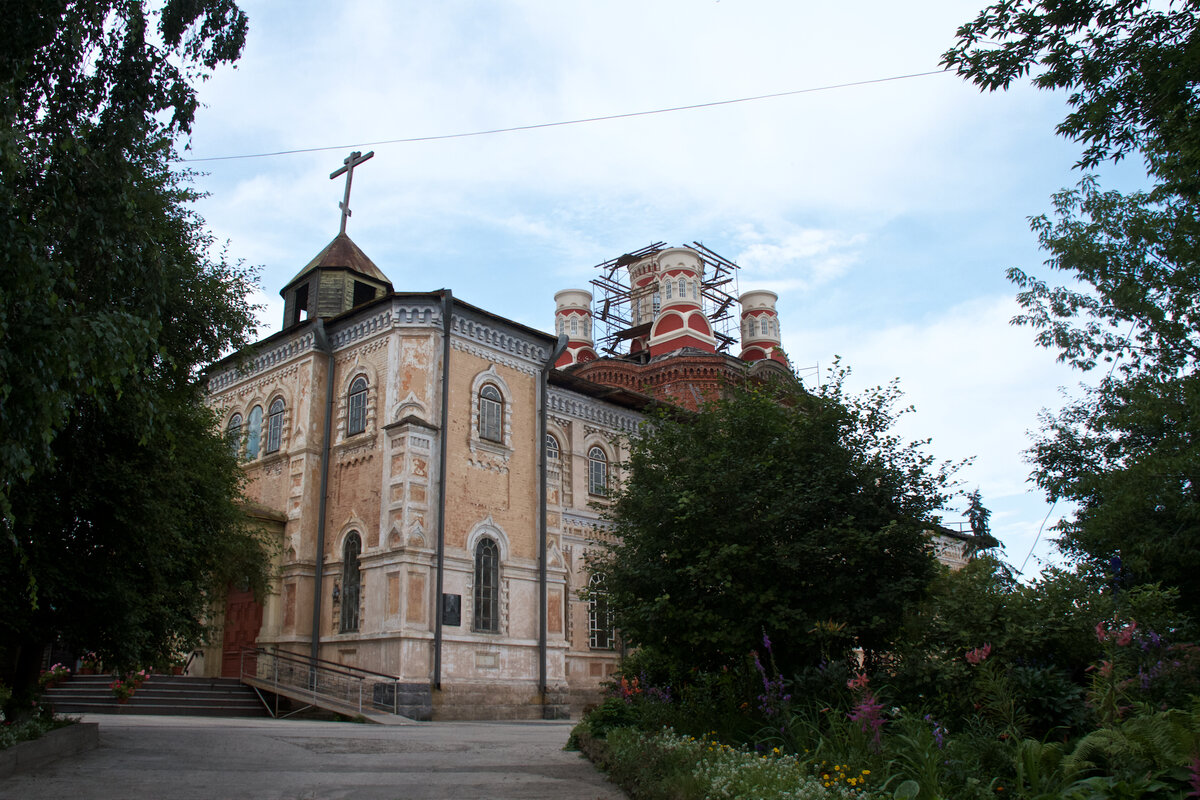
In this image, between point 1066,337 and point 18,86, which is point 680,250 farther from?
point 18,86

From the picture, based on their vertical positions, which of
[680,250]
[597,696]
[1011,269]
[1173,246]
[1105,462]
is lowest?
[597,696]

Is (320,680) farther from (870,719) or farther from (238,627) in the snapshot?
(870,719)

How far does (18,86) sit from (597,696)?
58.9 ft

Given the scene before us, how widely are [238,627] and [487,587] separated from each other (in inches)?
237

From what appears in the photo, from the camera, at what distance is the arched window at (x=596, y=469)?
23.8 meters

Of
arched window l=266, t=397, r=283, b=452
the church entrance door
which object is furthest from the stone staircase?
arched window l=266, t=397, r=283, b=452

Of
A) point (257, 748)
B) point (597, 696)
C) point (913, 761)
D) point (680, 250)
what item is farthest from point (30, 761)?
point (680, 250)

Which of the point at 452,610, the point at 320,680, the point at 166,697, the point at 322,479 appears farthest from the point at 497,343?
the point at 166,697

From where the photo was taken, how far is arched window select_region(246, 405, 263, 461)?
73.3ft

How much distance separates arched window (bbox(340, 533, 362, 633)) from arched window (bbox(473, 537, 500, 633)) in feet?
8.09

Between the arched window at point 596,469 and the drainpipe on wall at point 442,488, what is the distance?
5377 millimetres

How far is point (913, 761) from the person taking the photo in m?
6.18

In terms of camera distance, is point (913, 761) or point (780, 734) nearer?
point (913, 761)

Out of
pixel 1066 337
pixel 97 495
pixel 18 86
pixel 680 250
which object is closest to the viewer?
pixel 18 86
